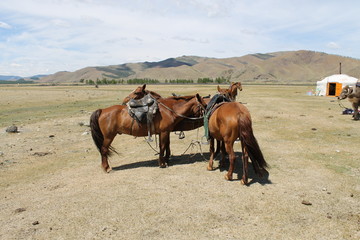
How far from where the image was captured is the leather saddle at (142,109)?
7.96 m

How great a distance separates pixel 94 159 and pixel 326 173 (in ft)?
25.3

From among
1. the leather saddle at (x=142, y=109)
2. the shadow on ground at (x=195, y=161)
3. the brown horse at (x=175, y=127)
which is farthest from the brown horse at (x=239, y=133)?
the leather saddle at (x=142, y=109)

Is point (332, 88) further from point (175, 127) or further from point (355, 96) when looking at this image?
point (175, 127)

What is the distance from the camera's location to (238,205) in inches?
218

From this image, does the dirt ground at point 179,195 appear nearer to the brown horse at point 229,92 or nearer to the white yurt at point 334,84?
the brown horse at point 229,92

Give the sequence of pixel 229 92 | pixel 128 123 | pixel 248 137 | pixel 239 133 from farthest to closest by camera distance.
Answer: pixel 229 92
pixel 128 123
pixel 239 133
pixel 248 137

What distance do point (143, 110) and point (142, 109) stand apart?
0.16ft

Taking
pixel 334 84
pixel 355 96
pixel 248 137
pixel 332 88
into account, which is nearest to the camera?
pixel 248 137

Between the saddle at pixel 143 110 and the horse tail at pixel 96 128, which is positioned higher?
the saddle at pixel 143 110

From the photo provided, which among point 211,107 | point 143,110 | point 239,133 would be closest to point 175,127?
point 143,110

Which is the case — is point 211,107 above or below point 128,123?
above

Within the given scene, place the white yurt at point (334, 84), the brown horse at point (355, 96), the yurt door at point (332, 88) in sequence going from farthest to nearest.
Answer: the yurt door at point (332, 88)
the white yurt at point (334, 84)
the brown horse at point (355, 96)

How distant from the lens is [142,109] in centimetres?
801

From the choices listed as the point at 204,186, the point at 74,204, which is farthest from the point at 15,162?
the point at 204,186
